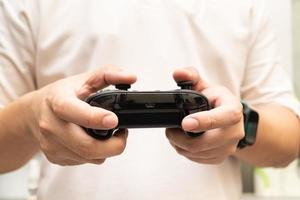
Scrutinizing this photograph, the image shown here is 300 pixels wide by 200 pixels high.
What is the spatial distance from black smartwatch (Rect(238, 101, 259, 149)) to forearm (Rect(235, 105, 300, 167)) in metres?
0.05

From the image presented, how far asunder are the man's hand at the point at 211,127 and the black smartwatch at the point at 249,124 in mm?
80

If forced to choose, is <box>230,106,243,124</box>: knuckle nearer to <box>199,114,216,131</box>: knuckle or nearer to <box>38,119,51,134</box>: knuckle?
<box>199,114,216,131</box>: knuckle

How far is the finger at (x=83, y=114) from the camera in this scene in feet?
1.20

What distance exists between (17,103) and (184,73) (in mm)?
235

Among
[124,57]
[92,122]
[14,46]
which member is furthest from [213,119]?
[14,46]

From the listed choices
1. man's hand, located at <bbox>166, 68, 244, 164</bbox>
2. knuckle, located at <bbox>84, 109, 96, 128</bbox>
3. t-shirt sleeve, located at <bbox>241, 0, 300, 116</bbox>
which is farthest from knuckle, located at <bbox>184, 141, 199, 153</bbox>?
t-shirt sleeve, located at <bbox>241, 0, 300, 116</bbox>

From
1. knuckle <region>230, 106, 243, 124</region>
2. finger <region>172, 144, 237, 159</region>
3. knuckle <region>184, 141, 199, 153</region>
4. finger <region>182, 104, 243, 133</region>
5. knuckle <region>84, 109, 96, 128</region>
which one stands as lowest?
finger <region>172, 144, 237, 159</region>

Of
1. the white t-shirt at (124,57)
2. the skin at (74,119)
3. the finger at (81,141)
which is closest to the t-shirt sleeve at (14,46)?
the white t-shirt at (124,57)

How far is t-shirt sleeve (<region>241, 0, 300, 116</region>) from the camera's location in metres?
0.70

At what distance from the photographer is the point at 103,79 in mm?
424

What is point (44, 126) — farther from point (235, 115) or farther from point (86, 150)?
point (235, 115)

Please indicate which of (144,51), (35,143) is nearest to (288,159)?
(144,51)

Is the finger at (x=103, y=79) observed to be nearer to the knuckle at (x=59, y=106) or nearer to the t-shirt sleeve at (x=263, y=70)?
the knuckle at (x=59, y=106)

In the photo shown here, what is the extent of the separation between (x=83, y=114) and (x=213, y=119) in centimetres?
12
